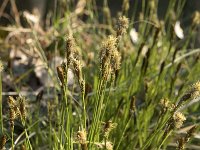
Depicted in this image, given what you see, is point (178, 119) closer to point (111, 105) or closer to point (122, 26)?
point (122, 26)

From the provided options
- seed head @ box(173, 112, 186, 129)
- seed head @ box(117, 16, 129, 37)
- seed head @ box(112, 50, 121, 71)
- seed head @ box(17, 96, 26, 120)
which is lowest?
seed head @ box(173, 112, 186, 129)

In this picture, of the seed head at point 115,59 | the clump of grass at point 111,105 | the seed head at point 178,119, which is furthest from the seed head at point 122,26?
the seed head at point 178,119

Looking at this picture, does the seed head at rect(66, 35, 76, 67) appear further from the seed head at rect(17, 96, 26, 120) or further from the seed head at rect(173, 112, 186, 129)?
the seed head at rect(173, 112, 186, 129)

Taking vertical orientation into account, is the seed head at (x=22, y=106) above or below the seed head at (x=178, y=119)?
above

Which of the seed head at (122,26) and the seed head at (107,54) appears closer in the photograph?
the seed head at (107,54)

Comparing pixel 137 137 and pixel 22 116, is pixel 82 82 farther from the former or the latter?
pixel 137 137

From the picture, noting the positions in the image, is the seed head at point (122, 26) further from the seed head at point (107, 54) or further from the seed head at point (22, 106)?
the seed head at point (22, 106)

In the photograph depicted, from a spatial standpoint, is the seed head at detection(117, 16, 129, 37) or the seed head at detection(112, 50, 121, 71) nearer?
the seed head at detection(112, 50, 121, 71)

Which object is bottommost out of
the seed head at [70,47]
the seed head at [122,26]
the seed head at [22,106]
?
the seed head at [22,106]

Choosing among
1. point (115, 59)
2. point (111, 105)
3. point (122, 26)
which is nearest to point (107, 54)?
point (115, 59)

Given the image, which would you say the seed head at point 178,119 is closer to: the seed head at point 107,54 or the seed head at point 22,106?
the seed head at point 107,54

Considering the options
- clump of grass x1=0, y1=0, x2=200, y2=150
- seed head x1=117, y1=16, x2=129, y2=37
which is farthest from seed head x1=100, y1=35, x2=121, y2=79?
seed head x1=117, y1=16, x2=129, y2=37

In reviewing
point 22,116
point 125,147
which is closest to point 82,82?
point 22,116
